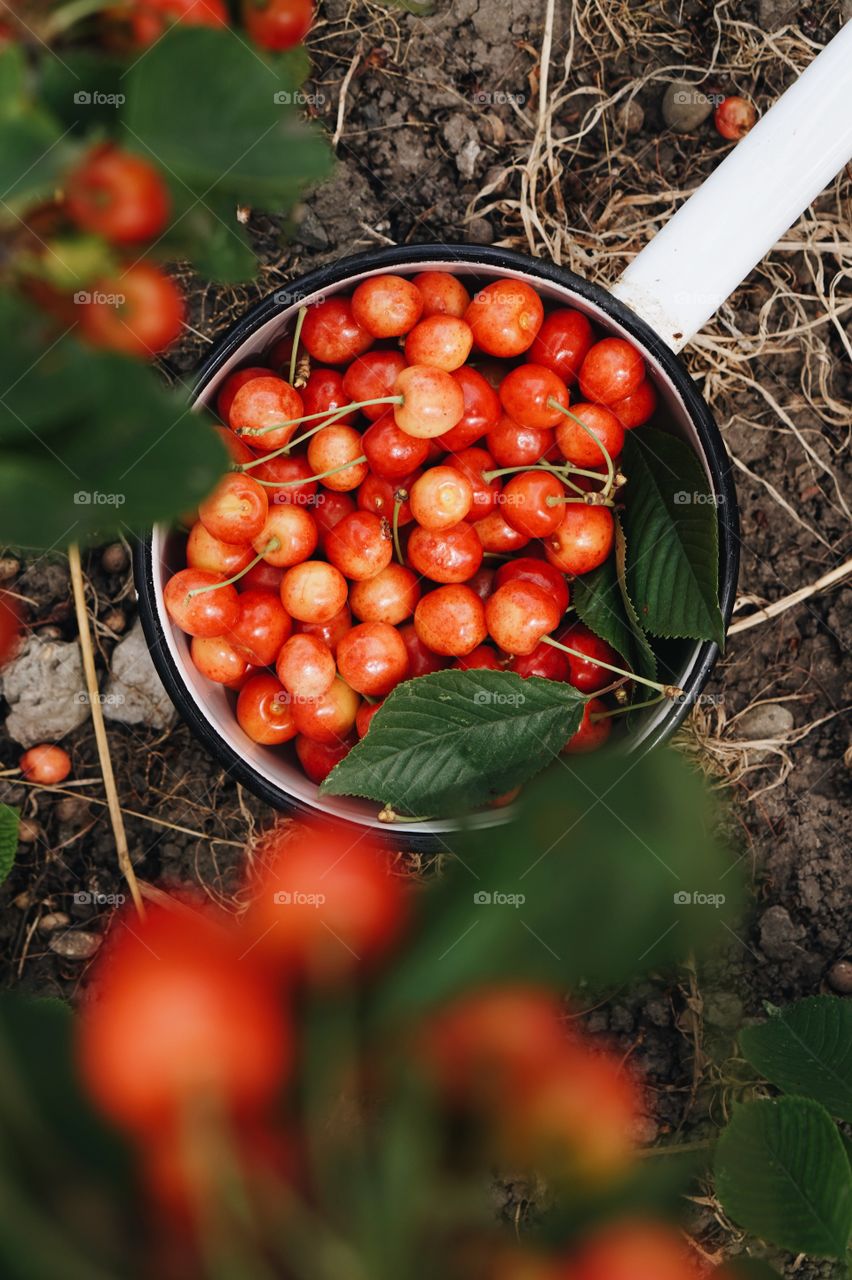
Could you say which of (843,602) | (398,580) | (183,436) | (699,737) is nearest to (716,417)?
(843,602)

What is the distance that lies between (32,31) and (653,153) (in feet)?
3.96

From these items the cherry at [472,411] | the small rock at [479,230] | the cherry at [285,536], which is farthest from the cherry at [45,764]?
the small rock at [479,230]

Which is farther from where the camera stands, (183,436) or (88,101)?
(88,101)

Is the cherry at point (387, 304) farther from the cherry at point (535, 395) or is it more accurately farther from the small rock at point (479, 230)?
the small rock at point (479, 230)

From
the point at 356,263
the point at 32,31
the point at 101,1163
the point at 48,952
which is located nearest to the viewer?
the point at 101,1163

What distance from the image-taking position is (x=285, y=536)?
3.94 ft

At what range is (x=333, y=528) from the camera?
123cm

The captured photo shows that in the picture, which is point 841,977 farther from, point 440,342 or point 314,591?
point 440,342

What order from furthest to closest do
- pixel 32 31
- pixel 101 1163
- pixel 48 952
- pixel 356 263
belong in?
pixel 48 952
pixel 356 263
pixel 32 31
pixel 101 1163

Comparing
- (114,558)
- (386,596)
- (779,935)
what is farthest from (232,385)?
(779,935)

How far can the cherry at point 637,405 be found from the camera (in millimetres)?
1198

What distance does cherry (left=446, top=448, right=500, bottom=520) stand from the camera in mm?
1219

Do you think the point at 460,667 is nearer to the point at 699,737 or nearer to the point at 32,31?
the point at 699,737

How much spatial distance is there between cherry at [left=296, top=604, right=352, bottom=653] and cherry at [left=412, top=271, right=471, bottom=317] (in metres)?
0.36
